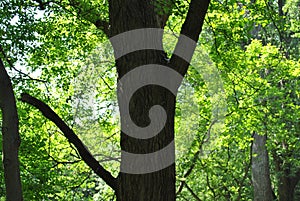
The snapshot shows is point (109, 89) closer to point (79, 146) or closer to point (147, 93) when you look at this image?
point (79, 146)

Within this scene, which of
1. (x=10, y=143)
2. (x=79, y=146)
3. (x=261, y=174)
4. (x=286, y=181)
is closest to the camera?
(x=79, y=146)

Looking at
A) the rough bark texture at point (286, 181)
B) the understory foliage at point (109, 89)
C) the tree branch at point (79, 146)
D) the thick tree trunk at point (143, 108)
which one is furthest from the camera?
the rough bark texture at point (286, 181)

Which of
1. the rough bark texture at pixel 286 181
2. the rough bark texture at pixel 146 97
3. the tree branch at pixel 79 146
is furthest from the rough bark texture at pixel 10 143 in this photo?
the rough bark texture at pixel 286 181

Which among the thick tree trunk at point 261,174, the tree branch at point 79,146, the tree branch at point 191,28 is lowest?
the tree branch at point 79,146

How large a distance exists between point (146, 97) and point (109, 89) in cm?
704

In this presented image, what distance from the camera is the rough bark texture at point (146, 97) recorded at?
4578mm

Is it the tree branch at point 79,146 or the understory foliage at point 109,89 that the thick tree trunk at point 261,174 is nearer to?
the understory foliage at point 109,89

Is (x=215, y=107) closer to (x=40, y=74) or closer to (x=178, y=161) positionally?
(x=178, y=161)

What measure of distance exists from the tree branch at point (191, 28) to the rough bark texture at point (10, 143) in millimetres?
1742

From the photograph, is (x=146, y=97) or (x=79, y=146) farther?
(x=79, y=146)

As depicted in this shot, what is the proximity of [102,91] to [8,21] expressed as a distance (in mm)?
4325

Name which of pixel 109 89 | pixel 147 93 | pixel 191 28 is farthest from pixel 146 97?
pixel 109 89

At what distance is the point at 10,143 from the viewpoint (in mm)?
5113

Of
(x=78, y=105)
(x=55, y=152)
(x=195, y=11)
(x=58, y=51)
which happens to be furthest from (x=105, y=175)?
(x=78, y=105)
